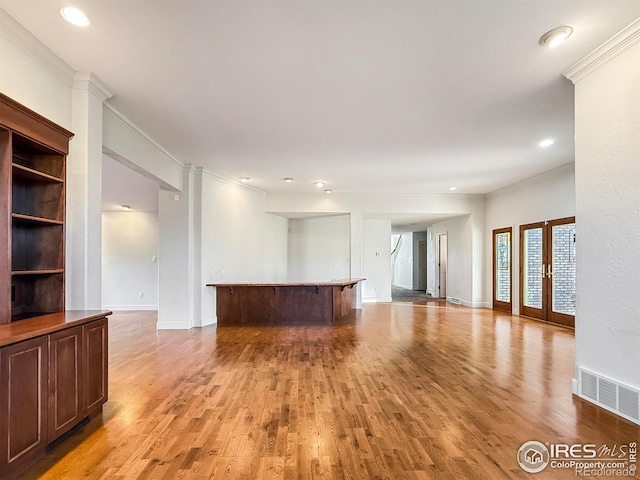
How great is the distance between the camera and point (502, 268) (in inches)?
333

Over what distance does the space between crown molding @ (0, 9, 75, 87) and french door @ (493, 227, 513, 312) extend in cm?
823

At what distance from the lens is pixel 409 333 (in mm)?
5984

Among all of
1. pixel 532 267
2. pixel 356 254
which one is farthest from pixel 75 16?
pixel 532 267

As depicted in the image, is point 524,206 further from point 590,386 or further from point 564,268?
point 590,386

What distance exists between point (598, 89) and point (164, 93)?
3.76 m

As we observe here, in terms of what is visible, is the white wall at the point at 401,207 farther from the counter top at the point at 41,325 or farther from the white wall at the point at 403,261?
the counter top at the point at 41,325

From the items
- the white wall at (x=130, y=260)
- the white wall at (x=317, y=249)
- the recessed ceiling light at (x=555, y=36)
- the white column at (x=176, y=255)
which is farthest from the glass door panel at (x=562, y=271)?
the white wall at (x=130, y=260)

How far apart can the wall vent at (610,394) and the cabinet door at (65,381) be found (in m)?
3.91

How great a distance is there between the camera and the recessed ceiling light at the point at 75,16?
2.31 metres

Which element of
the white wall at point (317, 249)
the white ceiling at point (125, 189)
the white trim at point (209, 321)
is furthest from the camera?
the white wall at point (317, 249)

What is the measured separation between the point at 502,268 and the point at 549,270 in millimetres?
1520

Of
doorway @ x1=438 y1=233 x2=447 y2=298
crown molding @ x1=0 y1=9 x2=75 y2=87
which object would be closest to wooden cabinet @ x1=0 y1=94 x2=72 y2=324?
crown molding @ x1=0 y1=9 x2=75 y2=87

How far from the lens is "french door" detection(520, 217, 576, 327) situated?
6566 millimetres

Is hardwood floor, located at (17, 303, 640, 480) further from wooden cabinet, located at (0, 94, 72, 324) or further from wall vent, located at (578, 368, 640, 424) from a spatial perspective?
wooden cabinet, located at (0, 94, 72, 324)
